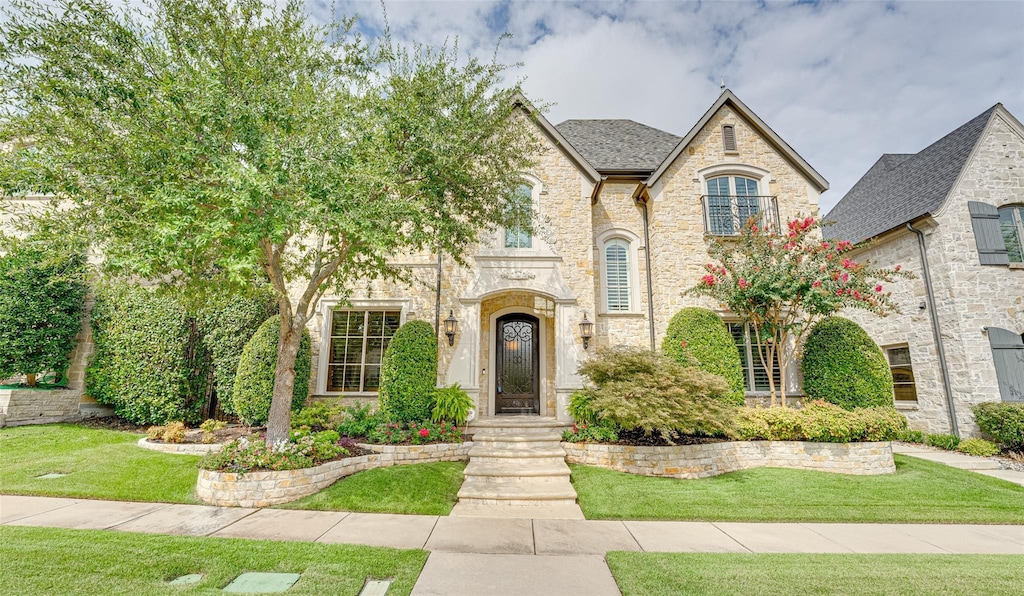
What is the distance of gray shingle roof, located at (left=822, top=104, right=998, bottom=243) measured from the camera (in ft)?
35.3

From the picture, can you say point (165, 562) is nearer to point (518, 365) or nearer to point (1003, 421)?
point (518, 365)

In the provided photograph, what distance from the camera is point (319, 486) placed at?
20.0 ft

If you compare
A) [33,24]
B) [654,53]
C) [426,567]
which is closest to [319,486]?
[426,567]

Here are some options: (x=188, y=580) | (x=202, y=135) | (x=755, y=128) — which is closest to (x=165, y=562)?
(x=188, y=580)

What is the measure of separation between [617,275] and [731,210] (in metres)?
3.51

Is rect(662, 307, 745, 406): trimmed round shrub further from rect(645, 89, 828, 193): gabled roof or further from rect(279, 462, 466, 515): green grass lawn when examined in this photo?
rect(279, 462, 466, 515): green grass lawn

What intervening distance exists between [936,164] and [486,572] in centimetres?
1637

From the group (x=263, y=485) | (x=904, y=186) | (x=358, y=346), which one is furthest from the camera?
(x=904, y=186)

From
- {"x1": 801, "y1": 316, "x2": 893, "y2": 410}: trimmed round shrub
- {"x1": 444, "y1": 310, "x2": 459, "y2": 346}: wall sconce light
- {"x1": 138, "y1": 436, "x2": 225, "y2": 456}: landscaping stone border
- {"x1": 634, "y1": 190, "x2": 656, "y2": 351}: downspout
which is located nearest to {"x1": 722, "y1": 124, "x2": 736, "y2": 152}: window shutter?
{"x1": 634, "y1": 190, "x2": 656, "y2": 351}: downspout

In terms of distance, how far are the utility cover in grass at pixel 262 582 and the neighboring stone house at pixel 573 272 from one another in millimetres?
5887

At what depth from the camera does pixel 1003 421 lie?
28.3 feet

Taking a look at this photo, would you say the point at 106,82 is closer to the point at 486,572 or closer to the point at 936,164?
the point at 486,572

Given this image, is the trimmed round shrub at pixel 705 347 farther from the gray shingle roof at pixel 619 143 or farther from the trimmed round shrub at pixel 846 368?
the gray shingle roof at pixel 619 143

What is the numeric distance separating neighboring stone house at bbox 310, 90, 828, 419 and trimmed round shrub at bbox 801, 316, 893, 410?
82 centimetres
